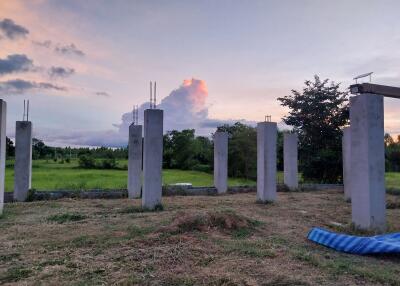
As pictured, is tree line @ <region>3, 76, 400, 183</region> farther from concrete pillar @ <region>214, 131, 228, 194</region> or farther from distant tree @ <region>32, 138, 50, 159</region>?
concrete pillar @ <region>214, 131, 228, 194</region>

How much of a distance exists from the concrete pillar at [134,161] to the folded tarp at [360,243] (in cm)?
651

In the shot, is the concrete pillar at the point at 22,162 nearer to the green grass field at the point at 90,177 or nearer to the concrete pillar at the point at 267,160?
the green grass field at the point at 90,177

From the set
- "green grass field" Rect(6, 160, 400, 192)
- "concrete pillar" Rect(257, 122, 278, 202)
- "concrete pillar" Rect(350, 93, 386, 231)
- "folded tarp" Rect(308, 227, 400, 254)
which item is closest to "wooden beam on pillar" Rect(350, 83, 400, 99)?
"concrete pillar" Rect(350, 93, 386, 231)

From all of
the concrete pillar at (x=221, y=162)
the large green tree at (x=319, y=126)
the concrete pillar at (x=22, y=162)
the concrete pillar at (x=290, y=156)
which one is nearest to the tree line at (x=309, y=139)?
the large green tree at (x=319, y=126)

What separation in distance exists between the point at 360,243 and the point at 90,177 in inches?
554

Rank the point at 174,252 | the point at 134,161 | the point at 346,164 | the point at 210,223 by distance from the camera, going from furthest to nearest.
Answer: the point at 346,164 → the point at 134,161 → the point at 210,223 → the point at 174,252

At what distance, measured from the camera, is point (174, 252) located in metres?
4.77

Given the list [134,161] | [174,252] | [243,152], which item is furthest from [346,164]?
[174,252]

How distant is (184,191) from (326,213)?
4.82m

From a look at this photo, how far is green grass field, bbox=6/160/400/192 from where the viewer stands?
14562mm

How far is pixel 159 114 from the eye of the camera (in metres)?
8.48

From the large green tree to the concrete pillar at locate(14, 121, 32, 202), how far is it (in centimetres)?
1249

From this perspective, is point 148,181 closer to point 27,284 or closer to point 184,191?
point 184,191

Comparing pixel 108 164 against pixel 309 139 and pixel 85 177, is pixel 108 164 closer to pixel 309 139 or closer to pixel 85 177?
pixel 85 177
